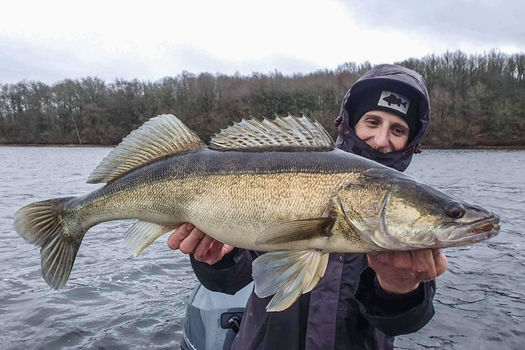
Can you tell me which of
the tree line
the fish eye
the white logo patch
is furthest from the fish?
the tree line

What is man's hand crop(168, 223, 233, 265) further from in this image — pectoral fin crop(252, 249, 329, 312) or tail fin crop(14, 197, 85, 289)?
tail fin crop(14, 197, 85, 289)

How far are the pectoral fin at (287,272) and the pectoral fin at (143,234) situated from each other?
93cm

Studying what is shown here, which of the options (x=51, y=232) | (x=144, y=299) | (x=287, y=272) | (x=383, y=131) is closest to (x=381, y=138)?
(x=383, y=131)

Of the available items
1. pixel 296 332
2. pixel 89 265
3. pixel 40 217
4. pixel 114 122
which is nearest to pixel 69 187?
pixel 89 265

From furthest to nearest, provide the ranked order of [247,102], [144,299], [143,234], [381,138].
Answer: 1. [247,102]
2. [144,299]
3. [381,138]
4. [143,234]

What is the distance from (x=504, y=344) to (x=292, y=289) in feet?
16.6

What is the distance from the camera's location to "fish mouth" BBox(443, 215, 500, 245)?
2.18 m

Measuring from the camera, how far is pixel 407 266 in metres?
2.35

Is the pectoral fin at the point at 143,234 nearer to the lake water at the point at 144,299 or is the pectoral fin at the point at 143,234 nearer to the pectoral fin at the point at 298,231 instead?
the pectoral fin at the point at 298,231

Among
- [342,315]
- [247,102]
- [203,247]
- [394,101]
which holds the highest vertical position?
[247,102]

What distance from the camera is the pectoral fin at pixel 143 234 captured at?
120 inches

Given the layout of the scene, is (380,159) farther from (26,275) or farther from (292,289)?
(26,275)

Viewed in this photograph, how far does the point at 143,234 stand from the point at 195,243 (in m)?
0.40

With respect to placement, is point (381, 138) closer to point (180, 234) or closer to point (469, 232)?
point (469, 232)
